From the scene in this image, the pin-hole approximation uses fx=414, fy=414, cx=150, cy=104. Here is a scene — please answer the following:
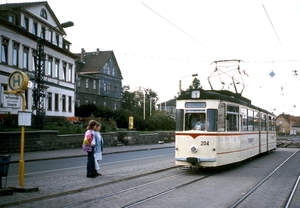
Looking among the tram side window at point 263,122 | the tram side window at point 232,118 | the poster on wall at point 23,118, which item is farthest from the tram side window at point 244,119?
the poster on wall at point 23,118

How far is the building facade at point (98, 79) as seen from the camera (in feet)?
218

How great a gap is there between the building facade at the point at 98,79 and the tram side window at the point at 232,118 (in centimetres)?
4817

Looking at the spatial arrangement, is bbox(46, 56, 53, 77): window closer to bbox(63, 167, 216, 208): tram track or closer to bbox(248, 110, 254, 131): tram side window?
bbox(248, 110, 254, 131): tram side window

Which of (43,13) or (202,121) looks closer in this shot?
(202,121)

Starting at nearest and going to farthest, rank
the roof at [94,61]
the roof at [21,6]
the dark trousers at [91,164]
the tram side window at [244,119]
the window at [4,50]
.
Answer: the dark trousers at [91,164]
the tram side window at [244,119]
the window at [4,50]
the roof at [21,6]
the roof at [94,61]

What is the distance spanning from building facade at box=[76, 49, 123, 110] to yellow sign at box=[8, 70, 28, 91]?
174ft

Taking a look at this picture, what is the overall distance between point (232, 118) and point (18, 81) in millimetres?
9213

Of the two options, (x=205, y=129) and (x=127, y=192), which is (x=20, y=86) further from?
(x=205, y=129)

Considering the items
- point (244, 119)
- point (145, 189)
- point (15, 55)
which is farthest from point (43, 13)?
point (145, 189)

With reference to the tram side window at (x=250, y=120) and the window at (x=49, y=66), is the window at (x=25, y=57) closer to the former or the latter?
the window at (x=49, y=66)

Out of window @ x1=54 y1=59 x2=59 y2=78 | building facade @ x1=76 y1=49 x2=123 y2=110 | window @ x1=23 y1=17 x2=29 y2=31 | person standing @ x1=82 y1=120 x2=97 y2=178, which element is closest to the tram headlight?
person standing @ x1=82 y1=120 x2=97 y2=178

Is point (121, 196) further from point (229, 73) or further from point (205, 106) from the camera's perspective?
point (229, 73)

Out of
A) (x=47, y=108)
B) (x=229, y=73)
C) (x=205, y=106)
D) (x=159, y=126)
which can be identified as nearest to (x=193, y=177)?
(x=205, y=106)

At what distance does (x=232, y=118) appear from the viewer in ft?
55.5
